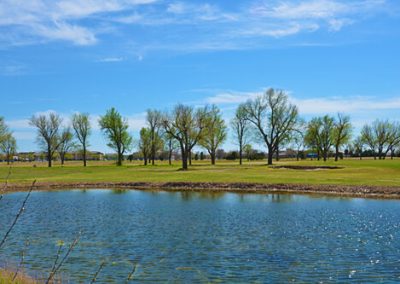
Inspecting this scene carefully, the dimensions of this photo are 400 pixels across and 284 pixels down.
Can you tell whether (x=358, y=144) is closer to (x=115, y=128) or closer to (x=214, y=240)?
(x=115, y=128)

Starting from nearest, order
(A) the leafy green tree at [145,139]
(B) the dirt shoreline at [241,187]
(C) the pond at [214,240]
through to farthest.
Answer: (C) the pond at [214,240]
(B) the dirt shoreline at [241,187]
(A) the leafy green tree at [145,139]

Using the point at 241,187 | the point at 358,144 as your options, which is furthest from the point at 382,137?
the point at 241,187

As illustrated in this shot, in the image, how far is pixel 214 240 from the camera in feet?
61.7

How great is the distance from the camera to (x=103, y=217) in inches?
1032

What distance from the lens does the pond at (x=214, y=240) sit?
45.0ft

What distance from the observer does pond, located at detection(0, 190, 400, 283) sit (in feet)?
45.0

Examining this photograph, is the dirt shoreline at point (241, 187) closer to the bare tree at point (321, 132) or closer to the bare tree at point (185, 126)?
the bare tree at point (185, 126)

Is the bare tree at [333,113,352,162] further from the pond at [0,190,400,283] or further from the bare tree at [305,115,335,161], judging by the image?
the pond at [0,190,400,283]

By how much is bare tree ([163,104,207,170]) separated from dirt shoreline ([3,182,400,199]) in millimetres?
25994

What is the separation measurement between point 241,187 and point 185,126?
31.3m

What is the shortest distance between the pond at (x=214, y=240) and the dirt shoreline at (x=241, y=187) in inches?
243

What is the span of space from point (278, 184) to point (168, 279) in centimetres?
3393

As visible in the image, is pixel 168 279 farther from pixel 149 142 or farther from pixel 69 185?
pixel 149 142

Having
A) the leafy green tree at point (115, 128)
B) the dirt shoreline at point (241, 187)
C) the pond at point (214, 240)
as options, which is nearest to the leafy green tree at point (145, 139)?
the leafy green tree at point (115, 128)
